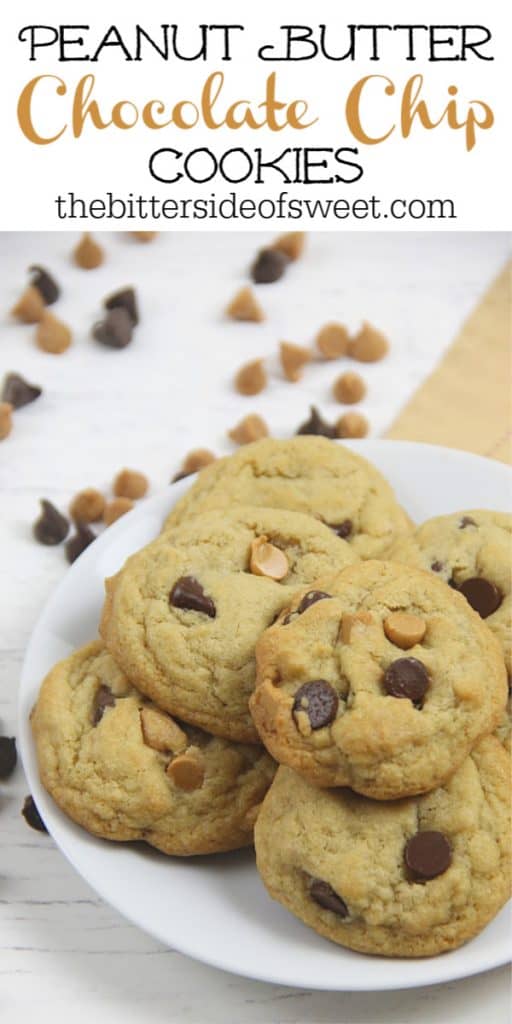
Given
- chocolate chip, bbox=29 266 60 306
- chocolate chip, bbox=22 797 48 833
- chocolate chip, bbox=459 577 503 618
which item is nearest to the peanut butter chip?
chocolate chip, bbox=459 577 503 618

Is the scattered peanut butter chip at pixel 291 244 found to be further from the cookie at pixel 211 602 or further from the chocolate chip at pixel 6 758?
the chocolate chip at pixel 6 758

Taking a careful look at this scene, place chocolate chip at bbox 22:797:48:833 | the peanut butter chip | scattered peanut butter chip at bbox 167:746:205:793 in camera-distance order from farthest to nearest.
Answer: chocolate chip at bbox 22:797:48:833 < scattered peanut butter chip at bbox 167:746:205:793 < the peanut butter chip

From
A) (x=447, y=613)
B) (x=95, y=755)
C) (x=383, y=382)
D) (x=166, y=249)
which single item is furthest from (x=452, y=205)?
(x=95, y=755)

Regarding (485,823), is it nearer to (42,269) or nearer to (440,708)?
(440,708)

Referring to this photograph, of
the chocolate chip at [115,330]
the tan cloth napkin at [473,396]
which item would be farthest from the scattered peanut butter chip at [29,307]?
the tan cloth napkin at [473,396]

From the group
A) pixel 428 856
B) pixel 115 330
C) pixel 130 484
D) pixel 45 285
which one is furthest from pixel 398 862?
pixel 45 285

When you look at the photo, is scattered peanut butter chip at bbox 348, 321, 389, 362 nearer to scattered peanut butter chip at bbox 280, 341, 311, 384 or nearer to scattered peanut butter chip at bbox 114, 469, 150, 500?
scattered peanut butter chip at bbox 280, 341, 311, 384

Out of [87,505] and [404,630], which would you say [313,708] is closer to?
[404,630]
